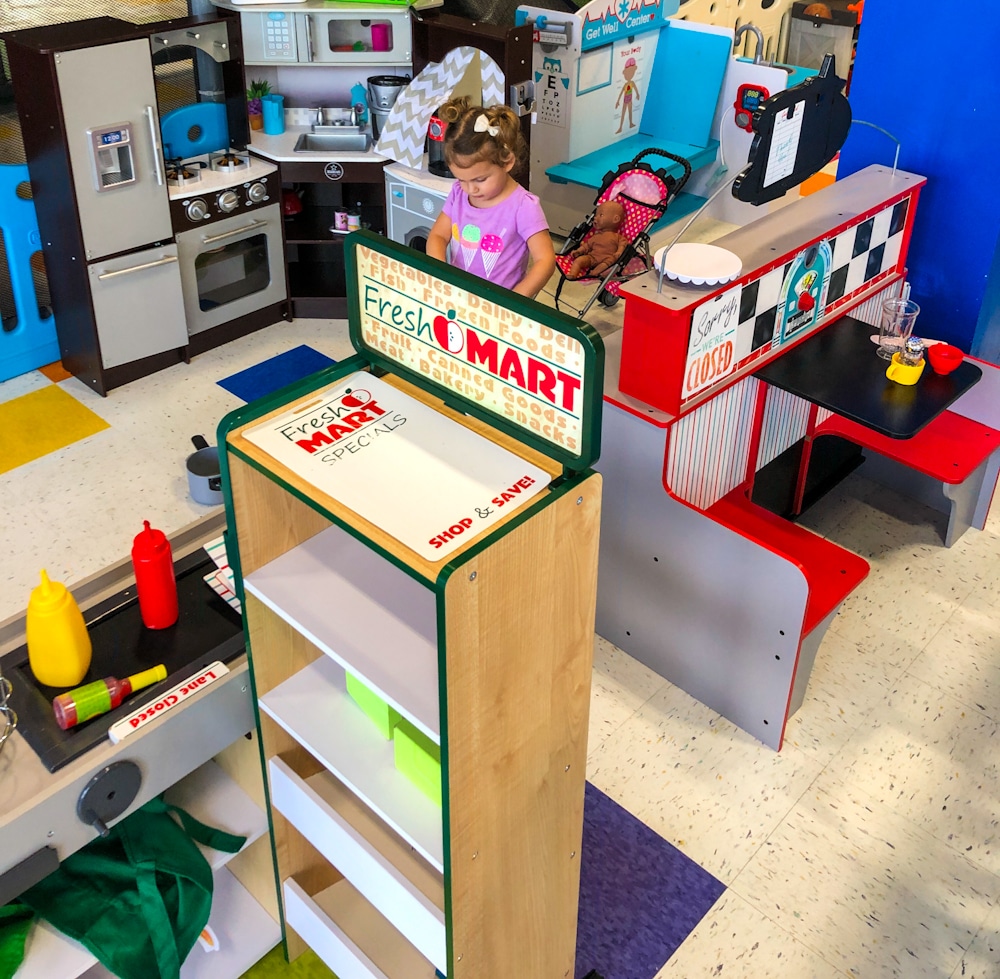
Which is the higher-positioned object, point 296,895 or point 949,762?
point 296,895

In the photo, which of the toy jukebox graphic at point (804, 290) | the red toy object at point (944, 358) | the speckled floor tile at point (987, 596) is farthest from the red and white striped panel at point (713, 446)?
the speckled floor tile at point (987, 596)

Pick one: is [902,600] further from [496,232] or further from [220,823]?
[220,823]

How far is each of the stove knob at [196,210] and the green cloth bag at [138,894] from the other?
300 centimetres

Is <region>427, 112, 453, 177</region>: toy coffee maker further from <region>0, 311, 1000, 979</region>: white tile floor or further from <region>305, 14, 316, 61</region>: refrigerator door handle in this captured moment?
<region>0, 311, 1000, 979</region>: white tile floor

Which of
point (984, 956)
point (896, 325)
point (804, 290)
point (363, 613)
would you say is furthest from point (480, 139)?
point (984, 956)

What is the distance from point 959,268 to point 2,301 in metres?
3.98

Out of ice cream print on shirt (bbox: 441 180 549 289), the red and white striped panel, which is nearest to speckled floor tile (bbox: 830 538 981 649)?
the red and white striped panel

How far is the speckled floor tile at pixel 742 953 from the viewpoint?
2.61 m

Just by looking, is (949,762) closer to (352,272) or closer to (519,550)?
(519,550)

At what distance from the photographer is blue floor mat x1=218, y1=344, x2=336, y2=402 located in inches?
189

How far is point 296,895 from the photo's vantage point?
238 centimetres

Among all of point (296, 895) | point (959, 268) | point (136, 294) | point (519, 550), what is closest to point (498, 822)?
point (519, 550)

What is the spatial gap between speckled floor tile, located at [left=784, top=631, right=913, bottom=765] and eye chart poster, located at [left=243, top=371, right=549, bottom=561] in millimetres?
1846

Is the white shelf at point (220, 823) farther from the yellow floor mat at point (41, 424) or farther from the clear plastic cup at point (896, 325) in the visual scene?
the clear plastic cup at point (896, 325)
